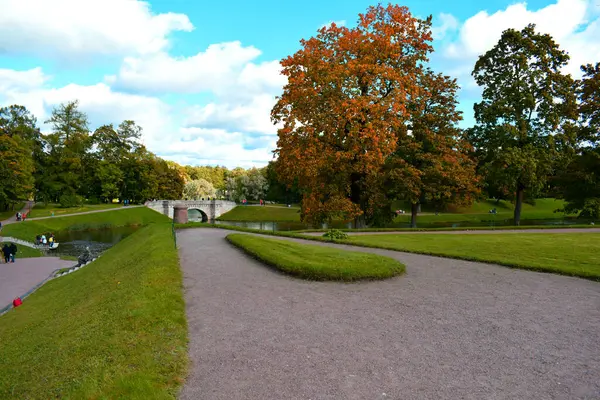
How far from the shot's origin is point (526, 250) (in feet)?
57.4

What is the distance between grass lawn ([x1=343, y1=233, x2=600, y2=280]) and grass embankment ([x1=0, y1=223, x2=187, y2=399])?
11.8 metres

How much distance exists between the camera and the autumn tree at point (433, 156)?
105ft

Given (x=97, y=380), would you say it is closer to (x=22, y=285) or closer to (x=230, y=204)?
(x=22, y=285)

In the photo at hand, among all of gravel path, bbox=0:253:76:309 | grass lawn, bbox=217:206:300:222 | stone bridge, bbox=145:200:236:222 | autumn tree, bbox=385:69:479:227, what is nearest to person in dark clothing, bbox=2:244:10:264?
gravel path, bbox=0:253:76:309

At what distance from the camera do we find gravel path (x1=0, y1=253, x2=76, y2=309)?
19406mm

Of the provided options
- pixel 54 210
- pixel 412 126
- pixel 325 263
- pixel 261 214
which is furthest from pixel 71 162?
pixel 325 263

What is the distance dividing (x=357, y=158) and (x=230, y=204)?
61870 mm

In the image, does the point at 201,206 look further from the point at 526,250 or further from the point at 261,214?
the point at 526,250

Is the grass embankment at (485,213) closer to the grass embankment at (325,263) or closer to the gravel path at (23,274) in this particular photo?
the grass embankment at (325,263)

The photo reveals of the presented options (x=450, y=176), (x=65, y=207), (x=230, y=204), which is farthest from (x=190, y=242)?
(x=230, y=204)

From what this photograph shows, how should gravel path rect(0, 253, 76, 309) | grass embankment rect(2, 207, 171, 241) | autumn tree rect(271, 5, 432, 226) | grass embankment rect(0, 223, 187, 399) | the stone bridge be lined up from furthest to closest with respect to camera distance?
the stone bridge, grass embankment rect(2, 207, 171, 241), autumn tree rect(271, 5, 432, 226), gravel path rect(0, 253, 76, 309), grass embankment rect(0, 223, 187, 399)

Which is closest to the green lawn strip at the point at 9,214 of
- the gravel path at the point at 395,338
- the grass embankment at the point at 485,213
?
the grass embankment at the point at 485,213

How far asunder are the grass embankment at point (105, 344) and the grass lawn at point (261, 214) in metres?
59.2

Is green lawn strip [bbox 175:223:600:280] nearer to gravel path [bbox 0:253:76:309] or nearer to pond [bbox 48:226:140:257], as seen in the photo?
gravel path [bbox 0:253:76:309]
